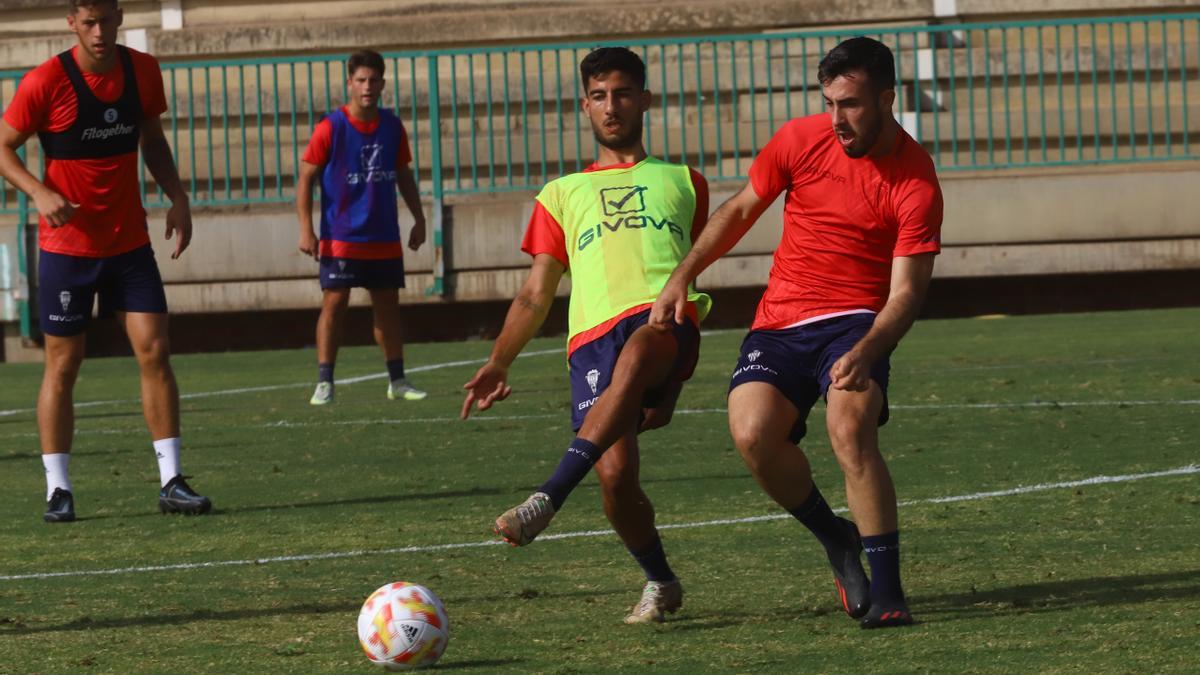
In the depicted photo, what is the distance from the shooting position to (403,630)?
519 centimetres

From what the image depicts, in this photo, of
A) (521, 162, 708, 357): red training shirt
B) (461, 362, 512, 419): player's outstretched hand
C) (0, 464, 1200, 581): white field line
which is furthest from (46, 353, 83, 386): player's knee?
(461, 362, 512, 419): player's outstretched hand

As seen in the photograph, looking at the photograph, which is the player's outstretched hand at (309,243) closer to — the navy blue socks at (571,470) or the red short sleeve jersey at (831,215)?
the red short sleeve jersey at (831,215)

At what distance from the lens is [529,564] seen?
687 centimetres

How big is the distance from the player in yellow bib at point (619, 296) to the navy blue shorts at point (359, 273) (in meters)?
6.89

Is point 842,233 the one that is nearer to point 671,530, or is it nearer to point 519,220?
point 671,530

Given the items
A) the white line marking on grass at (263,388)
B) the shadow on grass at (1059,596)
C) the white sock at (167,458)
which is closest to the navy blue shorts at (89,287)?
the white sock at (167,458)

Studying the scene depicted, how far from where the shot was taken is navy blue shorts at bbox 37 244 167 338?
27.7 feet

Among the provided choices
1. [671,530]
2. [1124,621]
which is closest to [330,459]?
[671,530]

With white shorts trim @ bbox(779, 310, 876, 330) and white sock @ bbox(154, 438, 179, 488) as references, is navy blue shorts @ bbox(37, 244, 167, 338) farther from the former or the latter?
white shorts trim @ bbox(779, 310, 876, 330)

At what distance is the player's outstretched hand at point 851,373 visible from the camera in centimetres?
535

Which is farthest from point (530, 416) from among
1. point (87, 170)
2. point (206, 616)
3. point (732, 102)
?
point (732, 102)

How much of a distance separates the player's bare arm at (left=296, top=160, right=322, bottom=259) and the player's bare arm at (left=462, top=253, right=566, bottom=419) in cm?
681

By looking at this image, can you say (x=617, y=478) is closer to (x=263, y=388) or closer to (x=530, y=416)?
(x=530, y=416)

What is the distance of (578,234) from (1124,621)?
75.7 inches
